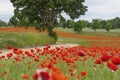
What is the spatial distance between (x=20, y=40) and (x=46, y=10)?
1877 cm

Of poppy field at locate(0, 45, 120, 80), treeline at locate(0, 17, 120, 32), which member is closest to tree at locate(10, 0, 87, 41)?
treeline at locate(0, 17, 120, 32)

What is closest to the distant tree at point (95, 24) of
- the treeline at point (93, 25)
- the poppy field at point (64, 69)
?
the treeline at point (93, 25)

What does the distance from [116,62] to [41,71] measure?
7.28ft

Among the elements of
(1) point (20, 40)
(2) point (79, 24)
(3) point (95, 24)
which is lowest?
(3) point (95, 24)

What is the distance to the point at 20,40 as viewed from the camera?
38125 mm

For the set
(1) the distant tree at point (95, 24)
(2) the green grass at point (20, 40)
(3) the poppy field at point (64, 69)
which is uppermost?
(3) the poppy field at point (64, 69)

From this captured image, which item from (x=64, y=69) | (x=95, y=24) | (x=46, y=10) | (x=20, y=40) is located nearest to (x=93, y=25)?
(x=95, y=24)

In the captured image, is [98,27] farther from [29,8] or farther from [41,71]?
[41,71]

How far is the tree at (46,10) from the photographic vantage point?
5722 cm

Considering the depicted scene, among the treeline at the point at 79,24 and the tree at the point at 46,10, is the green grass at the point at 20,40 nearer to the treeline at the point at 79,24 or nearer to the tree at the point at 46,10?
the tree at the point at 46,10

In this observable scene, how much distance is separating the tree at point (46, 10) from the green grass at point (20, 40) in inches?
429

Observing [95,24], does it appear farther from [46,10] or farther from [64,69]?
[64,69]

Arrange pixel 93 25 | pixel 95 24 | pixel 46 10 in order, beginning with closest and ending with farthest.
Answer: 1. pixel 46 10
2. pixel 93 25
3. pixel 95 24

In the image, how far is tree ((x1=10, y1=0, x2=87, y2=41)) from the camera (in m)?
57.2
